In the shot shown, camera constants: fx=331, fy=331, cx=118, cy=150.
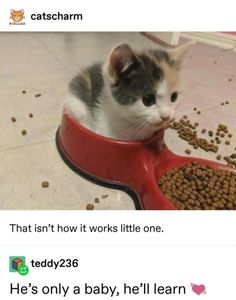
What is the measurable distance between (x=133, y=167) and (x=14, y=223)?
292mm

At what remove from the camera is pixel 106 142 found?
73 cm

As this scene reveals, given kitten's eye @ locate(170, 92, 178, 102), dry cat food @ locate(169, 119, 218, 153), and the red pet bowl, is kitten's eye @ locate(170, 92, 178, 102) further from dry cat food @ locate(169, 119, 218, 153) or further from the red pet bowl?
dry cat food @ locate(169, 119, 218, 153)

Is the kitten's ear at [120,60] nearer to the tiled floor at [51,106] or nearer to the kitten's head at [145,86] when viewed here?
the kitten's head at [145,86]

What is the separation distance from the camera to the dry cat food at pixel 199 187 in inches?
26.7

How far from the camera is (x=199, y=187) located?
736mm

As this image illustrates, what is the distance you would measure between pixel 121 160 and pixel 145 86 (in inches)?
6.9

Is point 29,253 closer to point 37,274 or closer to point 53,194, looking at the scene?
point 37,274

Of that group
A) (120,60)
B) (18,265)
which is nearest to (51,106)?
(120,60)

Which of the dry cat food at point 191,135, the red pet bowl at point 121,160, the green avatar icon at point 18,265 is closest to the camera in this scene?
the green avatar icon at point 18,265

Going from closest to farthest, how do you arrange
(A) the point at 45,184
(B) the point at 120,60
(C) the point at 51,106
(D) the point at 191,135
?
(B) the point at 120,60
(A) the point at 45,184
(D) the point at 191,135
(C) the point at 51,106

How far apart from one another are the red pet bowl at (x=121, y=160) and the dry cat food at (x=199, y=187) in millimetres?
24

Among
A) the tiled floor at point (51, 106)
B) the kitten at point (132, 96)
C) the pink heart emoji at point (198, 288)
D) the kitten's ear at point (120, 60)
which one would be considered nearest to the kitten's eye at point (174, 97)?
the kitten at point (132, 96)

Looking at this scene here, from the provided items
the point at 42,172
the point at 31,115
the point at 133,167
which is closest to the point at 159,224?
the point at 133,167
